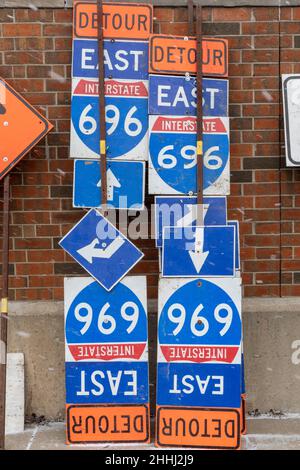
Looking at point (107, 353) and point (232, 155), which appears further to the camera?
point (232, 155)

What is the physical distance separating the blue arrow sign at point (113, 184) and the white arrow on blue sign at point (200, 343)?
2.25ft

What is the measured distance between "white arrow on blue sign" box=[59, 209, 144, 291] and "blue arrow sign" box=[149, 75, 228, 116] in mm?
923

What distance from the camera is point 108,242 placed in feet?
12.9

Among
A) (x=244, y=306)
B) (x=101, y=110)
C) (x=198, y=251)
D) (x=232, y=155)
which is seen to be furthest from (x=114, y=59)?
(x=244, y=306)

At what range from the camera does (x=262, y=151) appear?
4336mm

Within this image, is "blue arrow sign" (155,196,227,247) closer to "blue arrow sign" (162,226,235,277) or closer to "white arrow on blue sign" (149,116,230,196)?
"white arrow on blue sign" (149,116,230,196)

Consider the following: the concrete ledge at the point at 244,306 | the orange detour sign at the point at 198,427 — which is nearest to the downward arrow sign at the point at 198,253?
the concrete ledge at the point at 244,306

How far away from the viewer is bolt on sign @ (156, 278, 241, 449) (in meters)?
3.79

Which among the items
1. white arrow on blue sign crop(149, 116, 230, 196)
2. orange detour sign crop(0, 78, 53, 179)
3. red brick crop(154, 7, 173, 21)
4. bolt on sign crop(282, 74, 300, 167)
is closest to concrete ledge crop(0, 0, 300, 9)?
red brick crop(154, 7, 173, 21)

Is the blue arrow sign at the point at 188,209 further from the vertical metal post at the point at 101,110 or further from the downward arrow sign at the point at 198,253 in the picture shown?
the vertical metal post at the point at 101,110

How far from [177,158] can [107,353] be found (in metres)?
1.51

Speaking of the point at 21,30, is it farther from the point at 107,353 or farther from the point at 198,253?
the point at 107,353

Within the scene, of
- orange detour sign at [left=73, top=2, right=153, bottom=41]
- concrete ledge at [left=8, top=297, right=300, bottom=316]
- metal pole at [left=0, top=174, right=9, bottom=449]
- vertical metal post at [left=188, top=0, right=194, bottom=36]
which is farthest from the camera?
concrete ledge at [left=8, top=297, right=300, bottom=316]

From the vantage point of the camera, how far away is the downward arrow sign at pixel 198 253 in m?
3.83
